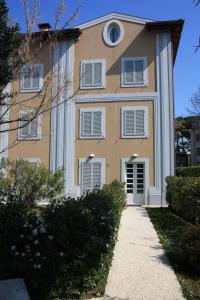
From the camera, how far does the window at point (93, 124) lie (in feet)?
69.2

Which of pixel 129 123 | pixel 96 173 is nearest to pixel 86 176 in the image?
pixel 96 173

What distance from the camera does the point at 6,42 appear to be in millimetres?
5008

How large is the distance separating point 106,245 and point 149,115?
608 inches

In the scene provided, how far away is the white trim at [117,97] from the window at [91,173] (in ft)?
11.0

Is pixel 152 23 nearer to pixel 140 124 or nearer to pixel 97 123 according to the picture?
pixel 140 124

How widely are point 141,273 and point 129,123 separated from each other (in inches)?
589

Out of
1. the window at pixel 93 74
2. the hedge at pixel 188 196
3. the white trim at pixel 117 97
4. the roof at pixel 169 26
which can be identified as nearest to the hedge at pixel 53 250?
the hedge at pixel 188 196

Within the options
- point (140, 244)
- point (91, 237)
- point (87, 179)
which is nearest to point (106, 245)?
point (91, 237)

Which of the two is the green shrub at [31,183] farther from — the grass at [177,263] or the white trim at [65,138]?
the white trim at [65,138]

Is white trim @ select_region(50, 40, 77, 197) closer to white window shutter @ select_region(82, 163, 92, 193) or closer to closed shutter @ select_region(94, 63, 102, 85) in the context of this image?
white window shutter @ select_region(82, 163, 92, 193)

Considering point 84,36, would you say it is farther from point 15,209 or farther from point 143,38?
point 15,209

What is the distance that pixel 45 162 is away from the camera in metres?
21.4

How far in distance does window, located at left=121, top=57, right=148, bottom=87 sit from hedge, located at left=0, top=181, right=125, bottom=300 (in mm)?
16205

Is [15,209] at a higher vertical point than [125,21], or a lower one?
lower
